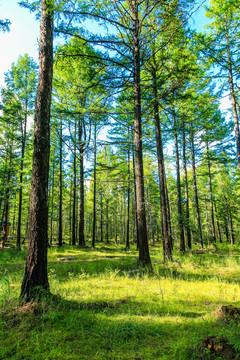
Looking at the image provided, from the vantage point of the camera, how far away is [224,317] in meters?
2.95

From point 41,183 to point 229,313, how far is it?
420 centimetres

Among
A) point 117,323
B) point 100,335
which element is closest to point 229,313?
point 117,323

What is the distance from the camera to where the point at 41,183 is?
3.84 meters

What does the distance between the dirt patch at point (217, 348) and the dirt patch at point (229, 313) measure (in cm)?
77

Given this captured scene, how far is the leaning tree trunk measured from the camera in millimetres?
3590

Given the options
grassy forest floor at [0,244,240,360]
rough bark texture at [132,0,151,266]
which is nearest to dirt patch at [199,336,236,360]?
grassy forest floor at [0,244,240,360]

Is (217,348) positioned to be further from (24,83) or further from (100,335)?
(24,83)

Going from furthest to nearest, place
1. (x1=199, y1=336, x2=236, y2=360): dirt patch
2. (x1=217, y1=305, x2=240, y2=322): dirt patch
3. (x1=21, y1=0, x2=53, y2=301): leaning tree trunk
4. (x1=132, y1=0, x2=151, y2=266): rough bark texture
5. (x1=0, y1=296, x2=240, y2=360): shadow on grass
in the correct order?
(x1=132, y1=0, x2=151, y2=266): rough bark texture, (x1=21, y1=0, x2=53, y2=301): leaning tree trunk, (x1=217, y1=305, x2=240, y2=322): dirt patch, (x1=0, y1=296, x2=240, y2=360): shadow on grass, (x1=199, y1=336, x2=236, y2=360): dirt patch

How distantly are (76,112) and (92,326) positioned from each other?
6.27 m

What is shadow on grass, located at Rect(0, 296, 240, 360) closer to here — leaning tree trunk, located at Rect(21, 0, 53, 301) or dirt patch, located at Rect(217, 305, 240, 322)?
dirt patch, located at Rect(217, 305, 240, 322)

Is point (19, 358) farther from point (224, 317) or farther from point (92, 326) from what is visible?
point (224, 317)

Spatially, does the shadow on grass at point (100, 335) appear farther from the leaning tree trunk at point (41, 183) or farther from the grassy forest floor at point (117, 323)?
the leaning tree trunk at point (41, 183)

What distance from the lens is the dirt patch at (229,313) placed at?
280cm

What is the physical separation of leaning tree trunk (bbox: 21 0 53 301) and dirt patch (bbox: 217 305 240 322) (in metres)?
3.30
